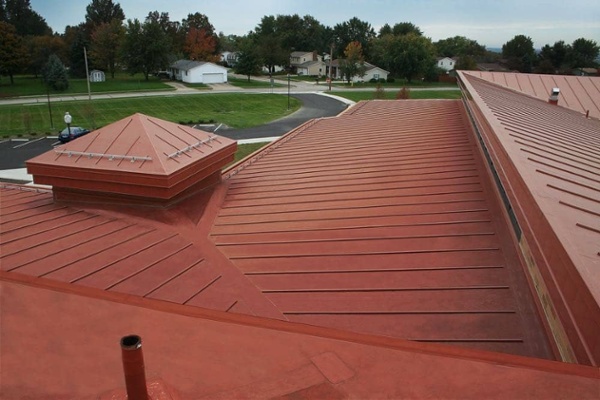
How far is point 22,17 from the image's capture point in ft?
307

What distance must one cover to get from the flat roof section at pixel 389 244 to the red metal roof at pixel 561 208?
84 centimetres

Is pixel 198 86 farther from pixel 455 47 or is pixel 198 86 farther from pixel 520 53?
pixel 520 53

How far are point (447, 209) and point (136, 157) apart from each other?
673 centimetres

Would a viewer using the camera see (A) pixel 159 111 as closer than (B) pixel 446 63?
Yes

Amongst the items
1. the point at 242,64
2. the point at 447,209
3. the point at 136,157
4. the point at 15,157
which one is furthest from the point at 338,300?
the point at 242,64

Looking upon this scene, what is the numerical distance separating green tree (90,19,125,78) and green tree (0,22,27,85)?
1025 cm

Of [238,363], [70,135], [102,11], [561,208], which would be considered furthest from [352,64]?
[238,363]

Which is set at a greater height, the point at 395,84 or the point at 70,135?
the point at 395,84

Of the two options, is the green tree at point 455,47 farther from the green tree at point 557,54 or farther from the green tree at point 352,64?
the green tree at point 352,64

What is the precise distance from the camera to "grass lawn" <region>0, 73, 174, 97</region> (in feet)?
186

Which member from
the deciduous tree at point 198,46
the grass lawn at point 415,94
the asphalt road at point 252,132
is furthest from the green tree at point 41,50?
the grass lawn at point 415,94

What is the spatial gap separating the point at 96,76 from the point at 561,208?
75.3 meters

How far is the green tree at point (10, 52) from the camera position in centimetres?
5647

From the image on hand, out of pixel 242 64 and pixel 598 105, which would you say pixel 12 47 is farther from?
pixel 598 105
